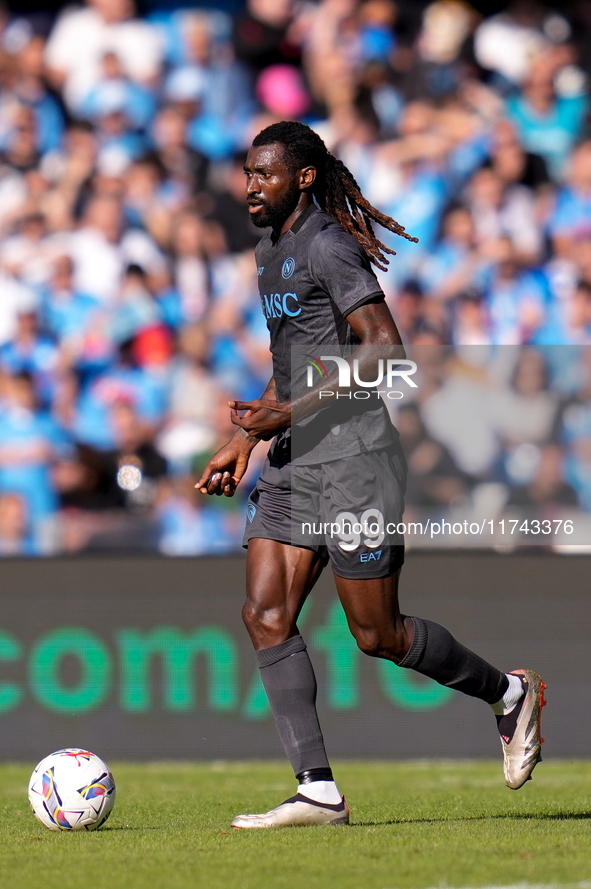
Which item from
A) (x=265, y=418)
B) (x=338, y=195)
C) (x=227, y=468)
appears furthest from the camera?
(x=338, y=195)

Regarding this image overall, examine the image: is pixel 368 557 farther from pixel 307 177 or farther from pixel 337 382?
pixel 307 177

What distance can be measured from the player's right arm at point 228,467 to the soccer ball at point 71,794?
967 millimetres

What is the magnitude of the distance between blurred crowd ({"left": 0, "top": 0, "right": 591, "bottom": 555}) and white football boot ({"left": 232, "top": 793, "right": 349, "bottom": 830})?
340 cm

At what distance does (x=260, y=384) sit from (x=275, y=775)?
280 cm

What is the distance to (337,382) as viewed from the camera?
12.5ft

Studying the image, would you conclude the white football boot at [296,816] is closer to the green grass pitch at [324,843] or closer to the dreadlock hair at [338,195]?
the green grass pitch at [324,843]

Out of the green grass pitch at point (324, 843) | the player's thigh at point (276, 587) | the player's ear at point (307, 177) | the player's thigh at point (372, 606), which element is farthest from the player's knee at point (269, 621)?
the player's ear at point (307, 177)

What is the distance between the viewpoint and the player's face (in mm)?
4051

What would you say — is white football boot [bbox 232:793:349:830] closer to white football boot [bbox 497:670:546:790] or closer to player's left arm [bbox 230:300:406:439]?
white football boot [bbox 497:670:546:790]

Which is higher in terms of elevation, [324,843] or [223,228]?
[223,228]

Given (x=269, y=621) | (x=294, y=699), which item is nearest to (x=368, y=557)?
(x=269, y=621)


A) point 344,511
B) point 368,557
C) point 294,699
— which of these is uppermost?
point 344,511

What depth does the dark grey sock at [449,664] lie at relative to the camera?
3977mm

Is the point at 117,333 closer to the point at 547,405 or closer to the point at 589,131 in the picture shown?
the point at 547,405
